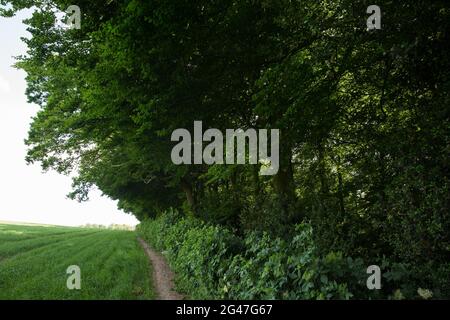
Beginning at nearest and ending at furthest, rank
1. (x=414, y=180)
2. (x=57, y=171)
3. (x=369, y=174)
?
(x=414, y=180) → (x=369, y=174) → (x=57, y=171)

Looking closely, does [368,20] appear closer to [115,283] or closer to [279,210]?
[279,210]

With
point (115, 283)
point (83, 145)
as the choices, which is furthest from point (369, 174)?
point (83, 145)

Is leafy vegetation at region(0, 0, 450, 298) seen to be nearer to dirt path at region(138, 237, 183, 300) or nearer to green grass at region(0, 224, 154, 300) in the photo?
dirt path at region(138, 237, 183, 300)

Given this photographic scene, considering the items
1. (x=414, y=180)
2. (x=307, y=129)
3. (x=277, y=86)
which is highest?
(x=277, y=86)

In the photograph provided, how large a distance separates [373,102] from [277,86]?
5188mm

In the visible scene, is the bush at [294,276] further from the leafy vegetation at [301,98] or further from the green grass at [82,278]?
the green grass at [82,278]

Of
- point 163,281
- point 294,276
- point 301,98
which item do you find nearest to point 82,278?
point 163,281

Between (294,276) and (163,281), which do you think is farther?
(163,281)

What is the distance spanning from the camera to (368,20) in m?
9.79

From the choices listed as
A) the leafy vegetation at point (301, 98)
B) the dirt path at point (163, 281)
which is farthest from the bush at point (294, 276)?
the dirt path at point (163, 281)

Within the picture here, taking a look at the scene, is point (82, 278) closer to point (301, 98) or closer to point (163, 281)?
point (163, 281)

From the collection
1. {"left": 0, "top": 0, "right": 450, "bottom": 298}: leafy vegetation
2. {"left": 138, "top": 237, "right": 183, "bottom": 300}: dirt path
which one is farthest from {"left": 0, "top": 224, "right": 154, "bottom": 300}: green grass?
{"left": 0, "top": 0, "right": 450, "bottom": 298}: leafy vegetation

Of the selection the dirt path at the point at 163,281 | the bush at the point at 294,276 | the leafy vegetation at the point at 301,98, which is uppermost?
the leafy vegetation at the point at 301,98

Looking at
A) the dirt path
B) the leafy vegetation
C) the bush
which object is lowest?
the dirt path
